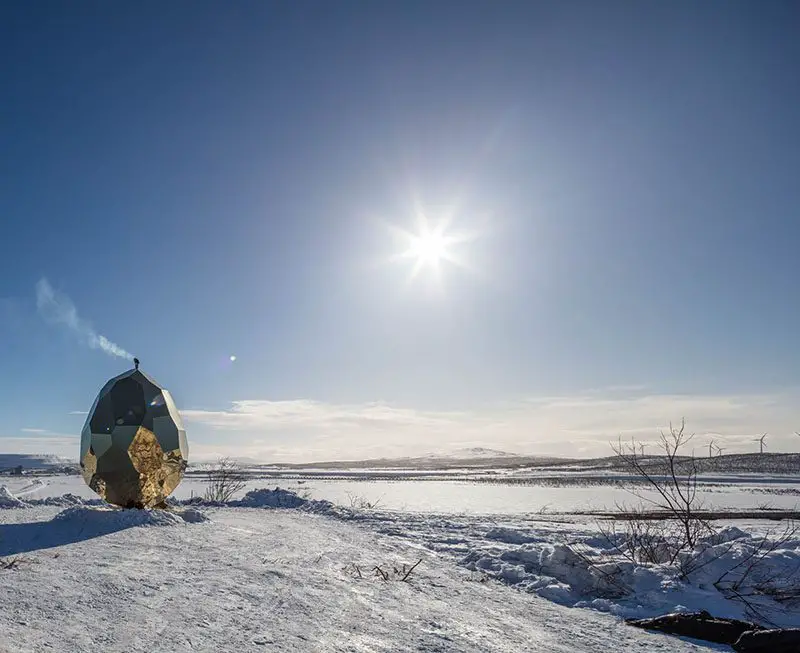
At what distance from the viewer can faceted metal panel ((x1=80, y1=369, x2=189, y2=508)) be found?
9719 mm

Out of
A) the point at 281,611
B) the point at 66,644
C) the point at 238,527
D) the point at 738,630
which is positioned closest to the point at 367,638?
the point at 281,611

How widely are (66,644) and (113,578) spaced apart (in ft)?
6.45

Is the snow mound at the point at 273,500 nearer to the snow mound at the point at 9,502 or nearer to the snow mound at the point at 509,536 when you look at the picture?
the snow mound at the point at 9,502

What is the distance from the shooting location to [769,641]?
4.43 meters

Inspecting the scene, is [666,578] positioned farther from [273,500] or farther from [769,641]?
[273,500]

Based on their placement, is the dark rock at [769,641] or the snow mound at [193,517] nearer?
the dark rock at [769,641]

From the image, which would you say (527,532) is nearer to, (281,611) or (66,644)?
(281,611)

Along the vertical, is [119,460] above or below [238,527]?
above

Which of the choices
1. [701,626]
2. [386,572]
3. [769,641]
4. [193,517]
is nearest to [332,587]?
[386,572]

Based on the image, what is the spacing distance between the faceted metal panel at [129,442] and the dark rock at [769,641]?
31.8ft

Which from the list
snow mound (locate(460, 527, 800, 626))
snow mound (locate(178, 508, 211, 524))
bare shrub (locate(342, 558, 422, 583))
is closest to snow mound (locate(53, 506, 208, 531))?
snow mound (locate(178, 508, 211, 524))

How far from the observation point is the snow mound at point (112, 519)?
26.6 feet

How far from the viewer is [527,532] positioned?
1019cm

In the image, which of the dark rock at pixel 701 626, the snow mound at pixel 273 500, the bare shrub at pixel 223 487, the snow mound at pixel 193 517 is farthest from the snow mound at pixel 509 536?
the bare shrub at pixel 223 487
